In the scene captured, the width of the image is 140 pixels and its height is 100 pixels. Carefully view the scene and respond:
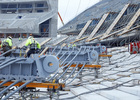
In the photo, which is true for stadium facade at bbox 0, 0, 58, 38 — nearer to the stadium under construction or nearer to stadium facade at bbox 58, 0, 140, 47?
the stadium under construction

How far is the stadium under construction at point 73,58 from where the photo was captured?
5105 mm

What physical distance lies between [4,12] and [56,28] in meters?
14.0

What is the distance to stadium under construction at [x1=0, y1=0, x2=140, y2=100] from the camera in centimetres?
511

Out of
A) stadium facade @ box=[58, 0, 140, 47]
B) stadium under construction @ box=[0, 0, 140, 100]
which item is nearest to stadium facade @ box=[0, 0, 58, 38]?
stadium under construction @ box=[0, 0, 140, 100]

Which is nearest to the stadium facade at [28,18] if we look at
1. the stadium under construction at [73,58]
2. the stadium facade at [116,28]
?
the stadium under construction at [73,58]

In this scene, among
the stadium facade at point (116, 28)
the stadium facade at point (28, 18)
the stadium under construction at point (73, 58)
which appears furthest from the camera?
the stadium facade at point (28, 18)

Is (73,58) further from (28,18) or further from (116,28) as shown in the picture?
(28,18)

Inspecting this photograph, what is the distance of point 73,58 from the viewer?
811 centimetres

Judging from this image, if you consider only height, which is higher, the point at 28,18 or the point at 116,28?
the point at 28,18

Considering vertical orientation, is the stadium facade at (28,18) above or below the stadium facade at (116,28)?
above

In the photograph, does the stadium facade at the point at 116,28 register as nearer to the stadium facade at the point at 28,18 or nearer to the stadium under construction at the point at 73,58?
the stadium under construction at the point at 73,58

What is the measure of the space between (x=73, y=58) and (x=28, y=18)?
37007mm

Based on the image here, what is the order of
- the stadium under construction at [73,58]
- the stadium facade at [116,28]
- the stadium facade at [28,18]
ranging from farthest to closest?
1. the stadium facade at [28,18]
2. the stadium facade at [116,28]
3. the stadium under construction at [73,58]

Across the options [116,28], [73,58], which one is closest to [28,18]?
[116,28]
